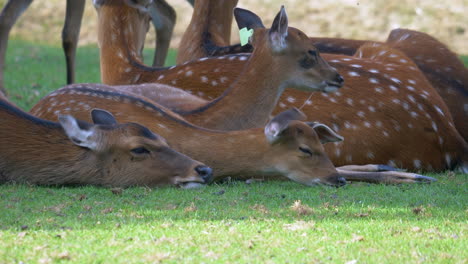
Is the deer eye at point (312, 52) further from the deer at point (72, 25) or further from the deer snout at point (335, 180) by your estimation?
the deer at point (72, 25)

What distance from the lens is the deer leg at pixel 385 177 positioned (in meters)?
5.38

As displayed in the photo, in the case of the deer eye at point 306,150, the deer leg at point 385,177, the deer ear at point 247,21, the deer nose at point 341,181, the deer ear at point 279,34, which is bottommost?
the deer leg at point 385,177

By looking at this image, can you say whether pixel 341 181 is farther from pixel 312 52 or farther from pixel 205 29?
pixel 205 29

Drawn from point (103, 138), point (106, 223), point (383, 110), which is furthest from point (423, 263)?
point (383, 110)

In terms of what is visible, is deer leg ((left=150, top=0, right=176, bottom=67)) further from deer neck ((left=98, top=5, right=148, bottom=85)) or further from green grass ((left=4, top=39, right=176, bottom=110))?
deer neck ((left=98, top=5, right=148, bottom=85))

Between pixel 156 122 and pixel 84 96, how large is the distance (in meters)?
0.64

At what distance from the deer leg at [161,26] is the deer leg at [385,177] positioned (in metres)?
4.51

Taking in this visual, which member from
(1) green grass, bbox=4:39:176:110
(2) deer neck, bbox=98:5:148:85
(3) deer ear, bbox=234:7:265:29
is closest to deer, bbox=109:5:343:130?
(3) deer ear, bbox=234:7:265:29

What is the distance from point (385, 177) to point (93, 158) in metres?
1.81

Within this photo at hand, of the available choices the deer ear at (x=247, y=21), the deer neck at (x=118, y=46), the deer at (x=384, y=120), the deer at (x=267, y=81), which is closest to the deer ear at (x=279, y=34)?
the deer at (x=267, y=81)

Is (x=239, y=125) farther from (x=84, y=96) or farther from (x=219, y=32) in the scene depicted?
(x=219, y=32)

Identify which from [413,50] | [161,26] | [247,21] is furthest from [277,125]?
[161,26]

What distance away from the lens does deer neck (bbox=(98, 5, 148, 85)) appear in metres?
6.97

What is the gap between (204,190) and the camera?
4980 millimetres
